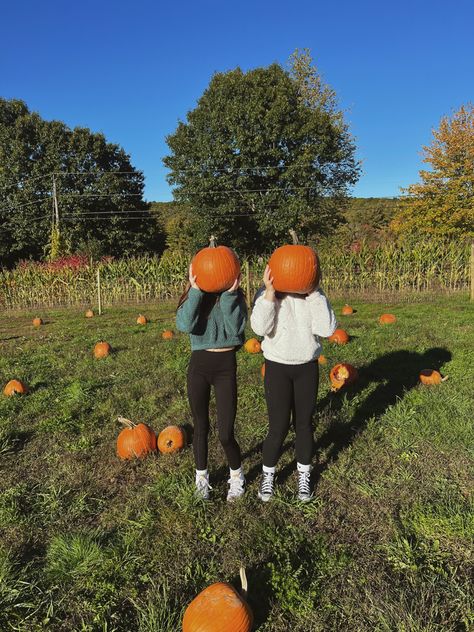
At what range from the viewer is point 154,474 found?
3.48 metres

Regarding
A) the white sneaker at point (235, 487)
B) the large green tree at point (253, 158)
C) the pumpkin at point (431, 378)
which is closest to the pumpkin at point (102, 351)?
the white sneaker at point (235, 487)

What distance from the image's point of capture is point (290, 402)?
121 inches

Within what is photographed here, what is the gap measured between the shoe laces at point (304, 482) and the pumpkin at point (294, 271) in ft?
4.45

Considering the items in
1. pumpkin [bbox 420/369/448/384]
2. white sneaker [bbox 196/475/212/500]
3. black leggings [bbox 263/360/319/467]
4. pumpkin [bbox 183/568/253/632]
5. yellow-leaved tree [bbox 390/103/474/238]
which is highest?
yellow-leaved tree [bbox 390/103/474/238]

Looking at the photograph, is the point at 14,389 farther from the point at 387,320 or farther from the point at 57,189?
the point at 57,189

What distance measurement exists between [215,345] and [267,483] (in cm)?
111

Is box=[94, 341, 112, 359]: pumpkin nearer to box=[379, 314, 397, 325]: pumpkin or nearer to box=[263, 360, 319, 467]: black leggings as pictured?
box=[263, 360, 319, 467]: black leggings

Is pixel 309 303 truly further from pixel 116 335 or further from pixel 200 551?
pixel 116 335

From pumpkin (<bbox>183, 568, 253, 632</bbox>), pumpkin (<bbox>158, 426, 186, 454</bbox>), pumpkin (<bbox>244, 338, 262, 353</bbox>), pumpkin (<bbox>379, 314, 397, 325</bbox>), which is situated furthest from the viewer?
pumpkin (<bbox>379, 314, 397, 325</bbox>)

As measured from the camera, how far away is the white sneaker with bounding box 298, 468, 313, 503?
3.02 m

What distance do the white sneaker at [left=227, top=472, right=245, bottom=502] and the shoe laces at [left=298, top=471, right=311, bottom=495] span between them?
16.6 inches

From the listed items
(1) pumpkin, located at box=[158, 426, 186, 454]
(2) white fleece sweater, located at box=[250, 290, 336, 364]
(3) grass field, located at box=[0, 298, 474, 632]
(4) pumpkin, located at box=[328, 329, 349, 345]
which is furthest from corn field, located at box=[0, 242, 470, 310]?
(2) white fleece sweater, located at box=[250, 290, 336, 364]

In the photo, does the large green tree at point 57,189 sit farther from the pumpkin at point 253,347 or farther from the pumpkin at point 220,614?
the pumpkin at point 220,614

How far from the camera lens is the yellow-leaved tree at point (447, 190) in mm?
25703
